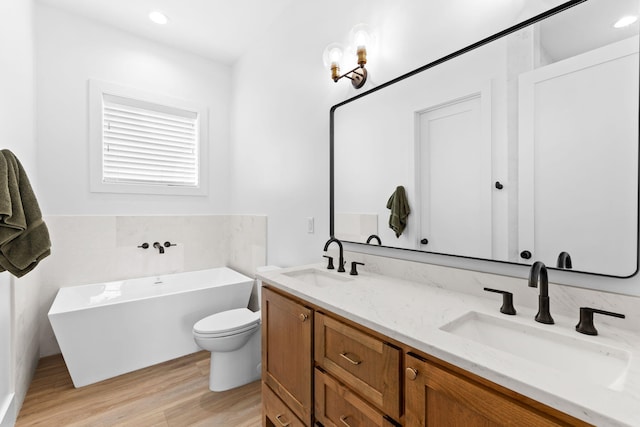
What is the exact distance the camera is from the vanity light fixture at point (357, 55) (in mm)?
1625

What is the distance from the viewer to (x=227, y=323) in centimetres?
207

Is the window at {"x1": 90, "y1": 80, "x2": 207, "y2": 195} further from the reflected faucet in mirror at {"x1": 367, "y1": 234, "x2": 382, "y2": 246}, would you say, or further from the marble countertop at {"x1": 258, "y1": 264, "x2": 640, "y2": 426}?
the reflected faucet in mirror at {"x1": 367, "y1": 234, "x2": 382, "y2": 246}

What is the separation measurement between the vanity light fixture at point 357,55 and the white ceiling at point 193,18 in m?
0.97

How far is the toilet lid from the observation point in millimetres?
1965

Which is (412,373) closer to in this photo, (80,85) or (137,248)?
(137,248)

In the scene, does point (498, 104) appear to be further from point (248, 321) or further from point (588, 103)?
point (248, 321)

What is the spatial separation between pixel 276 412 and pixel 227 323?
0.80 metres

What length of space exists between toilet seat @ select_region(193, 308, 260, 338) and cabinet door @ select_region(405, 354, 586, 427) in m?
1.46

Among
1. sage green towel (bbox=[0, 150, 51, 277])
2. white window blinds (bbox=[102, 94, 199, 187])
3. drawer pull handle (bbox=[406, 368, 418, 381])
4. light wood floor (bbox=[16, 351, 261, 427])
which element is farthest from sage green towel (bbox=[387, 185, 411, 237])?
white window blinds (bbox=[102, 94, 199, 187])

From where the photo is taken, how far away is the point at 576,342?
0.78 m

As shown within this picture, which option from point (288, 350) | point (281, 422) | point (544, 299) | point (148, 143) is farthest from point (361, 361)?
point (148, 143)

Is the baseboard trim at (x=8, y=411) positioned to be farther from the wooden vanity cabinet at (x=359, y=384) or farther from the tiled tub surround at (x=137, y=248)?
the wooden vanity cabinet at (x=359, y=384)

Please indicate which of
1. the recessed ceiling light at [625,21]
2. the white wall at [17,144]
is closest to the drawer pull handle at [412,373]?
the recessed ceiling light at [625,21]

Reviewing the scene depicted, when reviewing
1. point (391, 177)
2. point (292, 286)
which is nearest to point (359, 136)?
point (391, 177)
